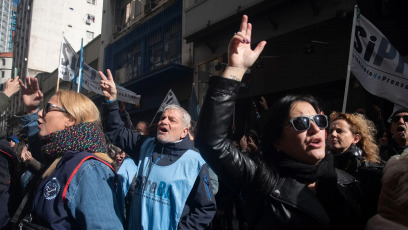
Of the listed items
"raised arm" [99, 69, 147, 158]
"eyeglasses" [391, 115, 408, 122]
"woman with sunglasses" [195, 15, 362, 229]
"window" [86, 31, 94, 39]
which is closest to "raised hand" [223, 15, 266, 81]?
"woman with sunglasses" [195, 15, 362, 229]

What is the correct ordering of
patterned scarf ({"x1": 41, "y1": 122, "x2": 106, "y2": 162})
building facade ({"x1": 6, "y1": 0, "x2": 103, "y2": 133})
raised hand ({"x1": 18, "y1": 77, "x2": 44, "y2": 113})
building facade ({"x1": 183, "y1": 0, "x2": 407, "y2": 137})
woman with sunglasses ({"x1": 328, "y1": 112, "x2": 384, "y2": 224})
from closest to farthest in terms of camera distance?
patterned scarf ({"x1": 41, "y1": 122, "x2": 106, "y2": 162}) → woman with sunglasses ({"x1": 328, "y1": 112, "x2": 384, "y2": 224}) → raised hand ({"x1": 18, "y1": 77, "x2": 44, "y2": 113}) → building facade ({"x1": 183, "y1": 0, "x2": 407, "y2": 137}) → building facade ({"x1": 6, "y1": 0, "x2": 103, "y2": 133})

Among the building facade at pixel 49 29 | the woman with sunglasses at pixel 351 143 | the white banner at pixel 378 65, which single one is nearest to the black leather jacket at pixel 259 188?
the woman with sunglasses at pixel 351 143

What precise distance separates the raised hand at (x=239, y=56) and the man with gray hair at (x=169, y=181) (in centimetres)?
129

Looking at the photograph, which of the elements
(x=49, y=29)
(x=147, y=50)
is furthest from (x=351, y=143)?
(x=49, y=29)

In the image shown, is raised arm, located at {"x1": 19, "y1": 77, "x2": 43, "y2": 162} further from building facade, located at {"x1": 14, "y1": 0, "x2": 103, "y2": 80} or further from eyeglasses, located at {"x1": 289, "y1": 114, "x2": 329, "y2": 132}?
building facade, located at {"x1": 14, "y1": 0, "x2": 103, "y2": 80}

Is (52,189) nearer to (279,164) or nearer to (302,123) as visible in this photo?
(279,164)

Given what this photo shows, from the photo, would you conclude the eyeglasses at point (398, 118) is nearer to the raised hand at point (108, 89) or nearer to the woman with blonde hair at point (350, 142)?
the woman with blonde hair at point (350, 142)

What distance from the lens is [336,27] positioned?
7.67m

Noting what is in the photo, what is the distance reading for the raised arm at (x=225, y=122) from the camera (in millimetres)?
1517

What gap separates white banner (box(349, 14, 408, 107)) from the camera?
4156mm

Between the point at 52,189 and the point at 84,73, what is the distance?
7474 mm

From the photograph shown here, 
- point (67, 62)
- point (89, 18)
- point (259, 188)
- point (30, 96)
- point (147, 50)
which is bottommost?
point (259, 188)

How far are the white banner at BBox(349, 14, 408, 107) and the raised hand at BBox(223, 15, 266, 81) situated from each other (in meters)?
3.18

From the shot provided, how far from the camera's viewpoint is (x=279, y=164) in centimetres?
173
